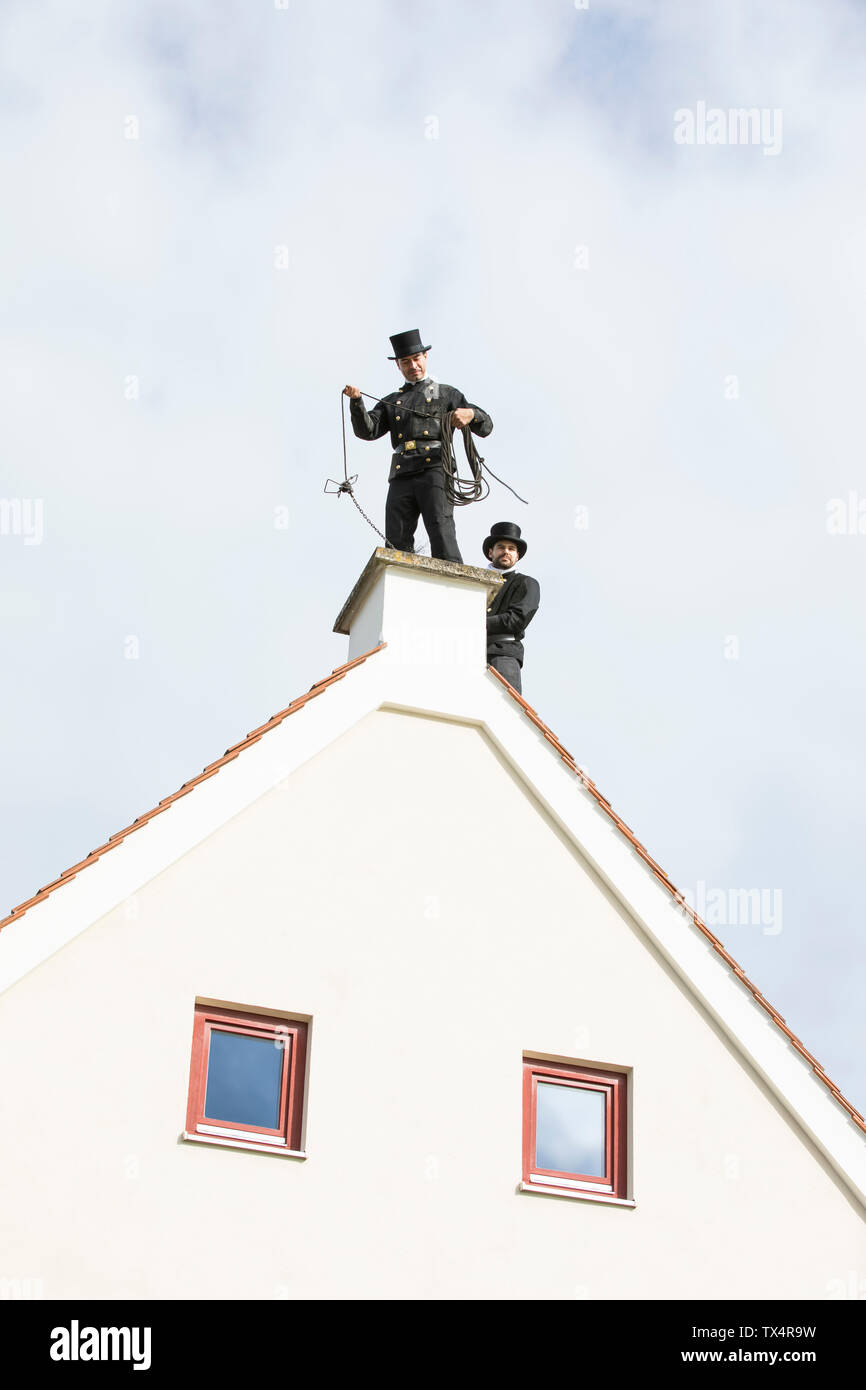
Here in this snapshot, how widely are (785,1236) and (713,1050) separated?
4.53 feet

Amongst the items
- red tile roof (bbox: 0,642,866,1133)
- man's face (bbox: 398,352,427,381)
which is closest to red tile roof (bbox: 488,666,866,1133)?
red tile roof (bbox: 0,642,866,1133)

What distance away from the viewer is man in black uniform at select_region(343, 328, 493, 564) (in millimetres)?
16984

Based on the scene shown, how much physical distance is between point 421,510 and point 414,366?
52.7 inches

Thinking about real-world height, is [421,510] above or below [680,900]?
above

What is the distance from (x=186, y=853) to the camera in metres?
13.8

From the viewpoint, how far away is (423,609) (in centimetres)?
1571

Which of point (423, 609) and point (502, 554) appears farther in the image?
point (502, 554)

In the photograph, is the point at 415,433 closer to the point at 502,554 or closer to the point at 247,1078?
the point at 502,554

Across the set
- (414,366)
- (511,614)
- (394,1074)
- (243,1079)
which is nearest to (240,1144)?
A: (243,1079)

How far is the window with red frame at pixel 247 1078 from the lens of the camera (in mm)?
13180

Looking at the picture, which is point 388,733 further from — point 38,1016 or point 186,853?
point 38,1016

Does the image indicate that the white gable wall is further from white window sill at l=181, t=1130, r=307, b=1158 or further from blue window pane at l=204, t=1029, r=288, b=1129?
blue window pane at l=204, t=1029, r=288, b=1129

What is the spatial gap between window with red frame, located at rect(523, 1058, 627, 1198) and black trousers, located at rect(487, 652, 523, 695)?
4.15m
